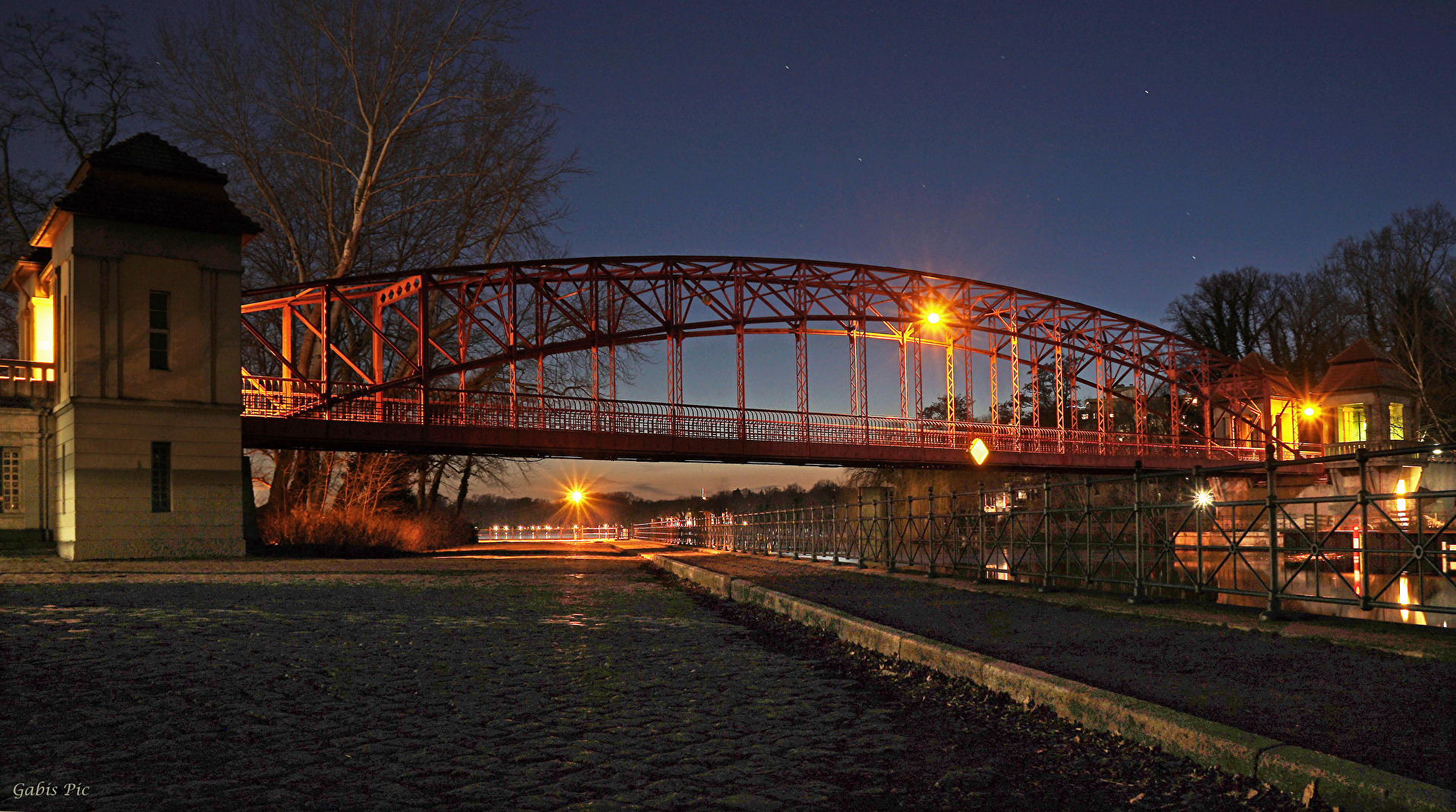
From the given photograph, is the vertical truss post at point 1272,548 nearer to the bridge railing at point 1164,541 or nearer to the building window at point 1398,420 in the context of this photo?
the bridge railing at point 1164,541

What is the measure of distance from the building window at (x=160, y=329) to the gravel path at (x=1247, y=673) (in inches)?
728

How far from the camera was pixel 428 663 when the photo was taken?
24.2 ft

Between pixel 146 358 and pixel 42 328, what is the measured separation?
17.9ft

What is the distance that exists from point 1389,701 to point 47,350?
28798mm

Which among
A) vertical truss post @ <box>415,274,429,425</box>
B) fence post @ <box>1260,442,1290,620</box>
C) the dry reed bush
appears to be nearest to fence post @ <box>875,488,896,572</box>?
fence post @ <box>1260,442,1290,620</box>

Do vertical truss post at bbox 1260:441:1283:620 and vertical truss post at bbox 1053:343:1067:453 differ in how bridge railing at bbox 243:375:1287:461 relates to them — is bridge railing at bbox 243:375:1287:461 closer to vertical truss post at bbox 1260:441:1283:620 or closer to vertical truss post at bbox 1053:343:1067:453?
vertical truss post at bbox 1053:343:1067:453

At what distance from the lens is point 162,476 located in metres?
22.3

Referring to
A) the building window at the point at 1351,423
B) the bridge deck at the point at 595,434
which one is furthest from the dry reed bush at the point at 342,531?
the building window at the point at 1351,423

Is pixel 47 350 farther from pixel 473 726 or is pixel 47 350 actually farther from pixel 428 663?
pixel 473 726

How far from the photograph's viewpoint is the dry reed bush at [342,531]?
88.3 ft

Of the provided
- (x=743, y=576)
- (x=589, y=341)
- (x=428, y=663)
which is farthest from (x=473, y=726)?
(x=589, y=341)

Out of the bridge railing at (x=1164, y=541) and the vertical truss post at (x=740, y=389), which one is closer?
the bridge railing at (x=1164, y=541)

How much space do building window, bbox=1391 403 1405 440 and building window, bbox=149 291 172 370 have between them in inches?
2387

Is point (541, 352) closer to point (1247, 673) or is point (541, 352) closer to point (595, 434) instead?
point (595, 434)
